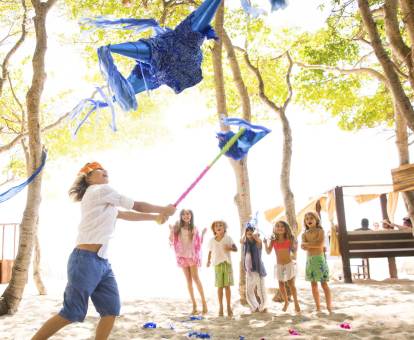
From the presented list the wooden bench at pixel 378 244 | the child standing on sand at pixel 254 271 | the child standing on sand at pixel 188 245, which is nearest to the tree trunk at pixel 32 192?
the child standing on sand at pixel 188 245

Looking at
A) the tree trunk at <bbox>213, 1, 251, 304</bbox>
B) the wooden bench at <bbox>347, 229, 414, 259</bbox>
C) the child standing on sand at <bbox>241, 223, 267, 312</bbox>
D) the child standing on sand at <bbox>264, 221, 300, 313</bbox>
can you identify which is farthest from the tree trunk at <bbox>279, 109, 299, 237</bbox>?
the wooden bench at <bbox>347, 229, 414, 259</bbox>

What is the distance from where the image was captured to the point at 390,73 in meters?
4.60

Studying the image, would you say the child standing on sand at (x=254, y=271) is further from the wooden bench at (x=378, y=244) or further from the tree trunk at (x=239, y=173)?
the wooden bench at (x=378, y=244)

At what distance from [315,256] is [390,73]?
2.36 meters

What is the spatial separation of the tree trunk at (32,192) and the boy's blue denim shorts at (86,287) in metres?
3.04

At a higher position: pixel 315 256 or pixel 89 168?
pixel 89 168

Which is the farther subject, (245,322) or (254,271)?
(254,271)

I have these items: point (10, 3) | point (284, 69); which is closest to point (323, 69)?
point (284, 69)

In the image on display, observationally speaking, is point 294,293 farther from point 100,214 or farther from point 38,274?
point 38,274

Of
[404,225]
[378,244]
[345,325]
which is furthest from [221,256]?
[404,225]

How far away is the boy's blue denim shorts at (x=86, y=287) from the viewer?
256cm

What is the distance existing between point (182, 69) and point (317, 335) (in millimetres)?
2610

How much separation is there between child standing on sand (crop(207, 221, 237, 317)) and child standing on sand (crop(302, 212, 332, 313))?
953mm

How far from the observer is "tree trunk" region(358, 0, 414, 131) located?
4.41m
